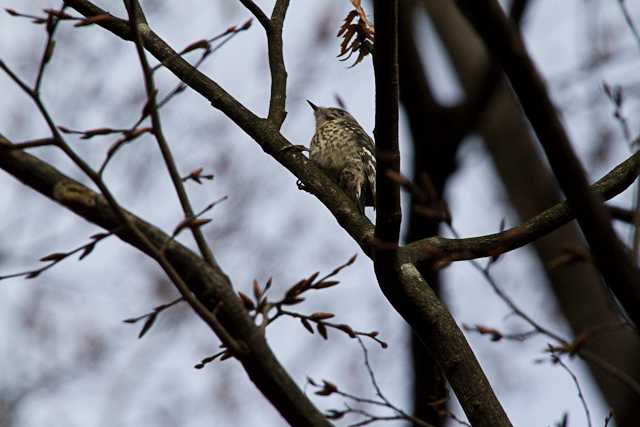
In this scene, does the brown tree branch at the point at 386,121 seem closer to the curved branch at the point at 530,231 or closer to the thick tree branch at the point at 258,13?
the curved branch at the point at 530,231

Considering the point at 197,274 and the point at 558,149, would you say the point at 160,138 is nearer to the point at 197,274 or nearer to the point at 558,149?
the point at 197,274

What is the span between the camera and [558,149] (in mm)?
2004

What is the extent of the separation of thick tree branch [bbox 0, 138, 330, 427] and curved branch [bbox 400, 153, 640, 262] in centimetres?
113

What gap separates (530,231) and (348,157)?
106 inches

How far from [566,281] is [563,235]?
13.9 inches

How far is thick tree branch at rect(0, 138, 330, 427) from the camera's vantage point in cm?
196

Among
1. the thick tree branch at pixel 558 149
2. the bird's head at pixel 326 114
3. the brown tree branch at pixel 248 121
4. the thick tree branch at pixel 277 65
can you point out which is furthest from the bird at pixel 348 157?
the thick tree branch at pixel 558 149

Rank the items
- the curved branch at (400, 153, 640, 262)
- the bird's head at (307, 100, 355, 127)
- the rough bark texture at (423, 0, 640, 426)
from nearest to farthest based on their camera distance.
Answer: the curved branch at (400, 153, 640, 262) < the rough bark texture at (423, 0, 640, 426) < the bird's head at (307, 100, 355, 127)

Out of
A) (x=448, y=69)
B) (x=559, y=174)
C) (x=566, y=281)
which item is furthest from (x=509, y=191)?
(x=559, y=174)

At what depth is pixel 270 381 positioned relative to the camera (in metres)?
1.96

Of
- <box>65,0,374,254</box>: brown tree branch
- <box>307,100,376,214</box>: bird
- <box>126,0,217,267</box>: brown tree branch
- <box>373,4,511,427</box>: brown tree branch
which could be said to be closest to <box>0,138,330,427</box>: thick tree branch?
<box>126,0,217,267</box>: brown tree branch

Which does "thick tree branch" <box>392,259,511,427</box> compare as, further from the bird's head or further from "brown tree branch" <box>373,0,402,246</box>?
the bird's head

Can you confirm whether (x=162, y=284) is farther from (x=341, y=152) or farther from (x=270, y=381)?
(x=270, y=381)

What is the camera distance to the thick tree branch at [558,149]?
1.95 m
